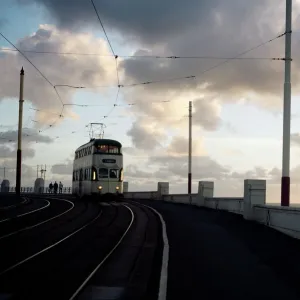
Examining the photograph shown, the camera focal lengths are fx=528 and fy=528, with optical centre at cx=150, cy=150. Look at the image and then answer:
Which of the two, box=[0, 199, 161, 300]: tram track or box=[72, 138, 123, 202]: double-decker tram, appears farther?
box=[72, 138, 123, 202]: double-decker tram

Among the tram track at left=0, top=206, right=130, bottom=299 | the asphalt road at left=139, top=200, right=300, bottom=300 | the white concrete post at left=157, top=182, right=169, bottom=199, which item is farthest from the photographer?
the white concrete post at left=157, top=182, right=169, bottom=199

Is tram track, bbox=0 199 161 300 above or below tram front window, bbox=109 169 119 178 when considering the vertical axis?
below

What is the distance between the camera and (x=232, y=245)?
56.6 feet

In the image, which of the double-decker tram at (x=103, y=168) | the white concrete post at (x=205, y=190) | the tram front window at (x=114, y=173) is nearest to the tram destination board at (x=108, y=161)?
the double-decker tram at (x=103, y=168)

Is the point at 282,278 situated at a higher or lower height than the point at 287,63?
lower

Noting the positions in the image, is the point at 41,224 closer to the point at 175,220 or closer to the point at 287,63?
the point at 175,220

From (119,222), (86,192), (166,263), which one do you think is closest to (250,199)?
(119,222)

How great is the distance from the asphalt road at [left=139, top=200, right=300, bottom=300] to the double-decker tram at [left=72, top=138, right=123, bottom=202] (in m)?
19.6

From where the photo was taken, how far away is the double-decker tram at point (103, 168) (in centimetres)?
4219

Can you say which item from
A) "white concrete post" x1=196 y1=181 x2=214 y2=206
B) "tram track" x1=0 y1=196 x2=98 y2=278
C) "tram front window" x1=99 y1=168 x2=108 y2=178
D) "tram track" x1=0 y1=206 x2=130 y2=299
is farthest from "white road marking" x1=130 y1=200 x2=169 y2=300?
"tram front window" x1=99 y1=168 x2=108 y2=178

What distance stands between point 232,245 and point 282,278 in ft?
18.5

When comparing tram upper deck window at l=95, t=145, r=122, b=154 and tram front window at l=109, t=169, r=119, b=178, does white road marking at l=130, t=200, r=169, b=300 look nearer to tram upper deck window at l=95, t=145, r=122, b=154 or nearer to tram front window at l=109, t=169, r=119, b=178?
tram upper deck window at l=95, t=145, r=122, b=154

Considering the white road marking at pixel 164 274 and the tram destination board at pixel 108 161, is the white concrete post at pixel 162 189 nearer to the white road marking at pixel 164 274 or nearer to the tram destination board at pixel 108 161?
the tram destination board at pixel 108 161

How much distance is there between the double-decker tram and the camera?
42188 mm
